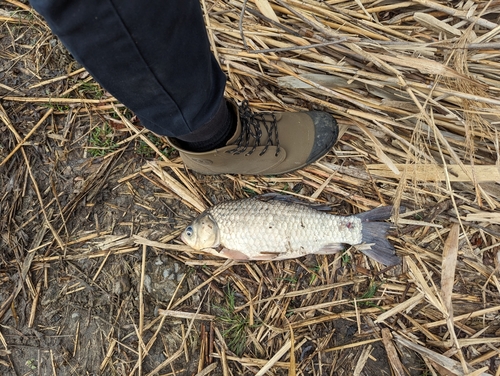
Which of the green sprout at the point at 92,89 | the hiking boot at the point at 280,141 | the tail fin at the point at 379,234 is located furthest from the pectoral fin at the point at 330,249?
the green sprout at the point at 92,89

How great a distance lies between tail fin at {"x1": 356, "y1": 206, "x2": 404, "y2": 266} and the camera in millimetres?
2125

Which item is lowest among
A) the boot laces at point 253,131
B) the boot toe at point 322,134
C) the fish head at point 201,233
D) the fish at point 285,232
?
the fish at point 285,232

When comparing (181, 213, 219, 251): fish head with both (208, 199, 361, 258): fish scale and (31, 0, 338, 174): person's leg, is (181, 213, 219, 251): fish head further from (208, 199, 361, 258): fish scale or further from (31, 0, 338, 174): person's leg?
(31, 0, 338, 174): person's leg

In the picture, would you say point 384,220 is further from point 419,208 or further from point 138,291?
point 138,291

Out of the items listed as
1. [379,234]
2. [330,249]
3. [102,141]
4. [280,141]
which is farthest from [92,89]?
[379,234]

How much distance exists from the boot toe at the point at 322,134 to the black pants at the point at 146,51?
0.94m

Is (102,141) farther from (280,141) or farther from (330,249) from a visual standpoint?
(330,249)

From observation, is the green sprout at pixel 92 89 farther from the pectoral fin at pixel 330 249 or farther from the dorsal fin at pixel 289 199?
the pectoral fin at pixel 330 249

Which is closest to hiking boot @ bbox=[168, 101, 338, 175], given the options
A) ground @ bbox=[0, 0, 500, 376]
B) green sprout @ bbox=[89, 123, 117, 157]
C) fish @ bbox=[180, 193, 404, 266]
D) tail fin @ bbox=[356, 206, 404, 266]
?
ground @ bbox=[0, 0, 500, 376]

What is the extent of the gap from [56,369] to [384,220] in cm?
196

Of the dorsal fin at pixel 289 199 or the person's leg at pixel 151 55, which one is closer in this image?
the person's leg at pixel 151 55

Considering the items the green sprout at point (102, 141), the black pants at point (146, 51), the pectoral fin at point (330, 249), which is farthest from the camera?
the green sprout at point (102, 141)

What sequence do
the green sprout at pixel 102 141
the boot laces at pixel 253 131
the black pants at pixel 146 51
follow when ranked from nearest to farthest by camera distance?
1. the black pants at pixel 146 51
2. the boot laces at pixel 253 131
3. the green sprout at pixel 102 141

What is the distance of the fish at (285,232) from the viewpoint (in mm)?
2129
